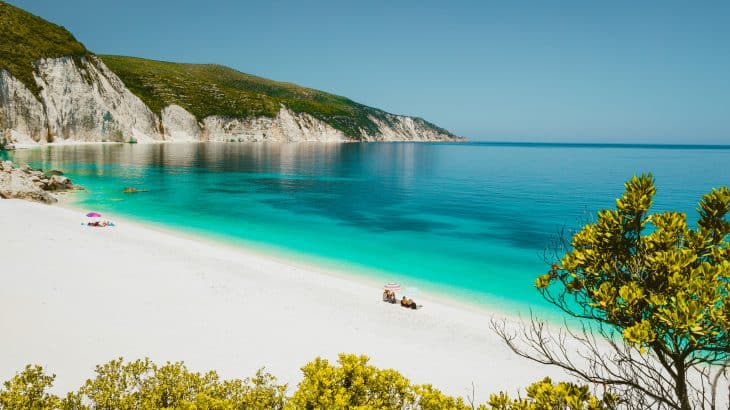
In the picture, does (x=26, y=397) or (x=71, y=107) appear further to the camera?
(x=71, y=107)

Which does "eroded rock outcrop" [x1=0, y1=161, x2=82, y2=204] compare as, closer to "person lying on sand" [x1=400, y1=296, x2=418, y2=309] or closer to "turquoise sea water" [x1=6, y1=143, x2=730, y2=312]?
"turquoise sea water" [x1=6, y1=143, x2=730, y2=312]

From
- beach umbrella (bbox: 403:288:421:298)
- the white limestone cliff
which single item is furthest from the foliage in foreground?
the white limestone cliff

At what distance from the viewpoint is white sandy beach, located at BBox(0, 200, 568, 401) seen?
1144 centimetres

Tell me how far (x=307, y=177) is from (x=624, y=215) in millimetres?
64863

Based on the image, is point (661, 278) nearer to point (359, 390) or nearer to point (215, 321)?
point (359, 390)

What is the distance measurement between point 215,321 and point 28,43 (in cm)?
12221

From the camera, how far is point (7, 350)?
1082 centimetres

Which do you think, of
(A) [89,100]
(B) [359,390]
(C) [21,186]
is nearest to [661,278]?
(B) [359,390]

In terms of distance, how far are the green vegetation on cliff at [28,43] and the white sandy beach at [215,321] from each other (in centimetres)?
9672

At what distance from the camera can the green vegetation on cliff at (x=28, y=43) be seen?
9125 centimetres

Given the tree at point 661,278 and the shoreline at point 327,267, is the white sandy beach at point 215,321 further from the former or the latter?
the tree at point 661,278

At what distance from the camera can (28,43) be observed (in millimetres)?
98188

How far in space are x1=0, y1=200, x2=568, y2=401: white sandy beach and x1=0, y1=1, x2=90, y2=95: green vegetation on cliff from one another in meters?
96.7

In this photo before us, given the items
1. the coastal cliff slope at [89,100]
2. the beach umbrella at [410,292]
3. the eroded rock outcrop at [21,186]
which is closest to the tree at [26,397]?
the beach umbrella at [410,292]
